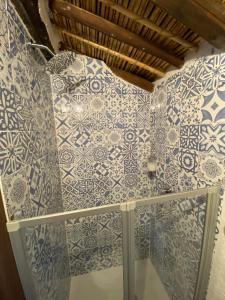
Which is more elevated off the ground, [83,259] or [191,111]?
[191,111]

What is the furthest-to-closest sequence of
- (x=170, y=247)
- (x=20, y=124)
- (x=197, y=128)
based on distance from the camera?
1. (x=170, y=247)
2. (x=197, y=128)
3. (x=20, y=124)

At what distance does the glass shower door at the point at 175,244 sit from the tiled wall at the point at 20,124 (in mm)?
523

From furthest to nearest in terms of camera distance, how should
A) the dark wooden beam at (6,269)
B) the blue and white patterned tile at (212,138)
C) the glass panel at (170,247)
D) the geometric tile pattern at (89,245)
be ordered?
the geometric tile pattern at (89,245) < the glass panel at (170,247) < the blue and white patterned tile at (212,138) < the dark wooden beam at (6,269)

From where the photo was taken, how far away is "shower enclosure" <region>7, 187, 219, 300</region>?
0.70m

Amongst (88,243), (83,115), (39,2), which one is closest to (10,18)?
(39,2)

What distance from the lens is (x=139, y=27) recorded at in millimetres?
921

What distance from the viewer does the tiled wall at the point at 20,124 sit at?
2.03 ft

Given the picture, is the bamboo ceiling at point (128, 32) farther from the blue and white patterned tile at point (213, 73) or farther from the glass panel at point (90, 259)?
the glass panel at point (90, 259)

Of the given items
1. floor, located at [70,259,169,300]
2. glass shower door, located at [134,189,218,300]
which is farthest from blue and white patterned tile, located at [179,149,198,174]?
floor, located at [70,259,169,300]

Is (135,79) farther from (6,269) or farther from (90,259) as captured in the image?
(90,259)

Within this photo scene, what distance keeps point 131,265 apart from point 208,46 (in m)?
1.20

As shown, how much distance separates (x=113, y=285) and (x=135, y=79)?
6.42 ft

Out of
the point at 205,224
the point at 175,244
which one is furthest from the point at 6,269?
the point at 175,244

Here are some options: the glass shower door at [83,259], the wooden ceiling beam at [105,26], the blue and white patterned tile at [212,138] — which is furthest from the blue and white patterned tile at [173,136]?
the glass shower door at [83,259]
